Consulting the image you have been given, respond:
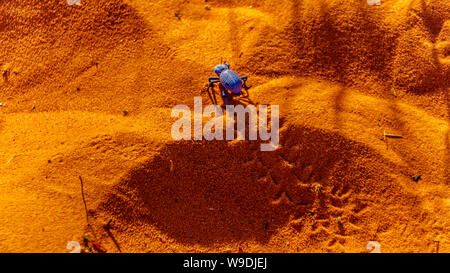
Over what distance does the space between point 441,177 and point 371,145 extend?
112cm

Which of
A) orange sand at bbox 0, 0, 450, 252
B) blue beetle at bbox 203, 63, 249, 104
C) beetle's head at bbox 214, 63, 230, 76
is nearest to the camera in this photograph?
orange sand at bbox 0, 0, 450, 252

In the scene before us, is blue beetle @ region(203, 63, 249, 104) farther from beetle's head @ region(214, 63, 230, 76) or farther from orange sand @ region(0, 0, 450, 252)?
orange sand @ region(0, 0, 450, 252)

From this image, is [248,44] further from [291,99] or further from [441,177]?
[441,177]

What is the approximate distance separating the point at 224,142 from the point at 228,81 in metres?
0.89

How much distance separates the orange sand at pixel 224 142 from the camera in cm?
388

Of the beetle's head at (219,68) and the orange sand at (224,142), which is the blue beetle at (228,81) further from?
the orange sand at (224,142)

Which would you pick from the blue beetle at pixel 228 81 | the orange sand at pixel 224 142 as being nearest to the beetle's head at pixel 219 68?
the blue beetle at pixel 228 81

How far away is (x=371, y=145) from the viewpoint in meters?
4.12

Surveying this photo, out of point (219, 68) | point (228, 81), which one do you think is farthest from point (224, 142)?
point (219, 68)

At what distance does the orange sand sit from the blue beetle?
235mm

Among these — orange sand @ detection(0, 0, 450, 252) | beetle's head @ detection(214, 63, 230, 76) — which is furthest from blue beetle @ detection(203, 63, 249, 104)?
orange sand @ detection(0, 0, 450, 252)

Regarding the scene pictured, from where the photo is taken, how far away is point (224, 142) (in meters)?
4.05

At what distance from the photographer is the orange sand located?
3877mm
